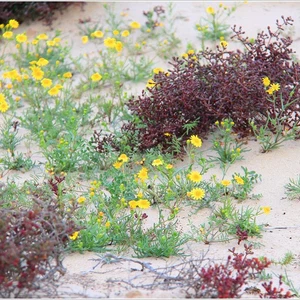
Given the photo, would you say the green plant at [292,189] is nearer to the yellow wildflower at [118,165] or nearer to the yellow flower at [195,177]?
the yellow flower at [195,177]

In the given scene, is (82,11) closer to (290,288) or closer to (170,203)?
(170,203)

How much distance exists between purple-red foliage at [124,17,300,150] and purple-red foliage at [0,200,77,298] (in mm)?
1582

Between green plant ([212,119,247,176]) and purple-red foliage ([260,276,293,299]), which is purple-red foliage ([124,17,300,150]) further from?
purple-red foliage ([260,276,293,299])

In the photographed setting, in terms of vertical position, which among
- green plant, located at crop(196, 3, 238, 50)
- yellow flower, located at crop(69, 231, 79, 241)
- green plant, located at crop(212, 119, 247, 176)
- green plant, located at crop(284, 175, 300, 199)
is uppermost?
green plant, located at crop(196, 3, 238, 50)

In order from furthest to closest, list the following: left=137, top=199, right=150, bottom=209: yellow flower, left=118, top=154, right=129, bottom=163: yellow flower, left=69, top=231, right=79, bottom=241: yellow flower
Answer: left=118, top=154, right=129, bottom=163: yellow flower, left=137, top=199, right=150, bottom=209: yellow flower, left=69, top=231, right=79, bottom=241: yellow flower

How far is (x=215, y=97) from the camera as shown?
16.5 ft

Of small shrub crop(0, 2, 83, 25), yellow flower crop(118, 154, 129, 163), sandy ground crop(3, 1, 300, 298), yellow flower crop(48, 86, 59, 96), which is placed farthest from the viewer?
small shrub crop(0, 2, 83, 25)

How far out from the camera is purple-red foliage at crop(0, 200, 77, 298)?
321 centimetres

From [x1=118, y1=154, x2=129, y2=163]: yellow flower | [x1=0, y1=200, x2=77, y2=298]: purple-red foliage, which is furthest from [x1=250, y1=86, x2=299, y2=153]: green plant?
[x1=0, y1=200, x2=77, y2=298]: purple-red foliage

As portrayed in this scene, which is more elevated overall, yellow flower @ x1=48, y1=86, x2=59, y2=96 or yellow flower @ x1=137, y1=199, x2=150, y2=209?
yellow flower @ x1=48, y1=86, x2=59, y2=96

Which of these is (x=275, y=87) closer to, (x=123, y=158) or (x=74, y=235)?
(x=123, y=158)

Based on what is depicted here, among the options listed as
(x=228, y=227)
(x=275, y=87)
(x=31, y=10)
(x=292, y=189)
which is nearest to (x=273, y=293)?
(x=228, y=227)

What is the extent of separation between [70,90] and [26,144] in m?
1.05

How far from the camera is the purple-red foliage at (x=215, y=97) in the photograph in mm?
4957
